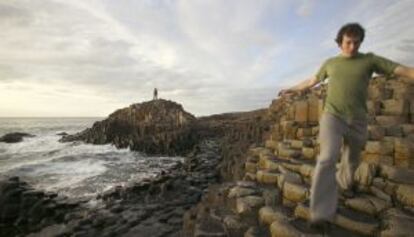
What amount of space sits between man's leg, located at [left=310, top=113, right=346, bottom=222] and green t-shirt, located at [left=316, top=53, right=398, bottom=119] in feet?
0.60

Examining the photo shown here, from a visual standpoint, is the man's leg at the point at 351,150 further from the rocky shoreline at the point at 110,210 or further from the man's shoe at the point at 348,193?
the rocky shoreline at the point at 110,210

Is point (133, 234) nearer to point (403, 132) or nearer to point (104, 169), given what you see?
point (403, 132)

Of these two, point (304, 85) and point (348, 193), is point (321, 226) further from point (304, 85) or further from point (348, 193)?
point (304, 85)

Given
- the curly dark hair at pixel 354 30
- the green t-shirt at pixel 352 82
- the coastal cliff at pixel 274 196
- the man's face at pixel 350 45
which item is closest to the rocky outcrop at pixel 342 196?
the coastal cliff at pixel 274 196

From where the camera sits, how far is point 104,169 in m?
20.8

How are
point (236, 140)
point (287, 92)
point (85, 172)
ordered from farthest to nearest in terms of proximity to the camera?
1. point (236, 140)
2. point (85, 172)
3. point (287, 92)

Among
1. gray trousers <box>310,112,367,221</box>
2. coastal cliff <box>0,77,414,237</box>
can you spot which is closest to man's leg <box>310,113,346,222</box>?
gray trousers <box>310,112,367,221</box>

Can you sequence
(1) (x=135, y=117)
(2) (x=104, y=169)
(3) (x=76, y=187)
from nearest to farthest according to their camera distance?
(3) (x=76, y=187), (2) (x=104, y=169), (1) (x=135, y=117)

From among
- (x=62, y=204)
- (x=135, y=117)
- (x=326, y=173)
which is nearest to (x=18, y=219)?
(x=62, y=204)

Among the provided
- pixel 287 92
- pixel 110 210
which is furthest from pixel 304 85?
pixel 110 210

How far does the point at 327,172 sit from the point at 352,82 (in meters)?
1.21

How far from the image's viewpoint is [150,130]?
3678 centimetres

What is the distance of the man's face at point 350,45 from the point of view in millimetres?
4199

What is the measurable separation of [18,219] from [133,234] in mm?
4969
